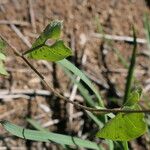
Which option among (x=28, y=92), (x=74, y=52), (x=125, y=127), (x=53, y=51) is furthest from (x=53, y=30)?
(x=74, y=52)

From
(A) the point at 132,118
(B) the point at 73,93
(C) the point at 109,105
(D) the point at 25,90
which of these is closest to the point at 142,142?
(C) the point at 109,105

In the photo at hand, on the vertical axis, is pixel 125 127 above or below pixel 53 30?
below

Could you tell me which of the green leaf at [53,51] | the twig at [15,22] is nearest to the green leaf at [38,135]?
the green leaf at [53,51]

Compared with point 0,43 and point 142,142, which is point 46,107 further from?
point 0,43

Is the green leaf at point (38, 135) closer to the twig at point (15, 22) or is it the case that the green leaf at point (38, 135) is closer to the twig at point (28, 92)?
the twig at point (28, 92)

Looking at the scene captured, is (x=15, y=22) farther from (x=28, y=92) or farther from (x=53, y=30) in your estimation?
(x=53, y=30)

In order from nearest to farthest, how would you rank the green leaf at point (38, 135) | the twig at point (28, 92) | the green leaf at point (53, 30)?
the green leaf at point (53, 30) < the green leaf at point (38, 135) < the twig at point (28, 92)

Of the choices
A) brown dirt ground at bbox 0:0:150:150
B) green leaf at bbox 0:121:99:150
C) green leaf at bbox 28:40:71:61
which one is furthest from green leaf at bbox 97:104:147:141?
brown dirt ground at bbox 0:0:150:150
